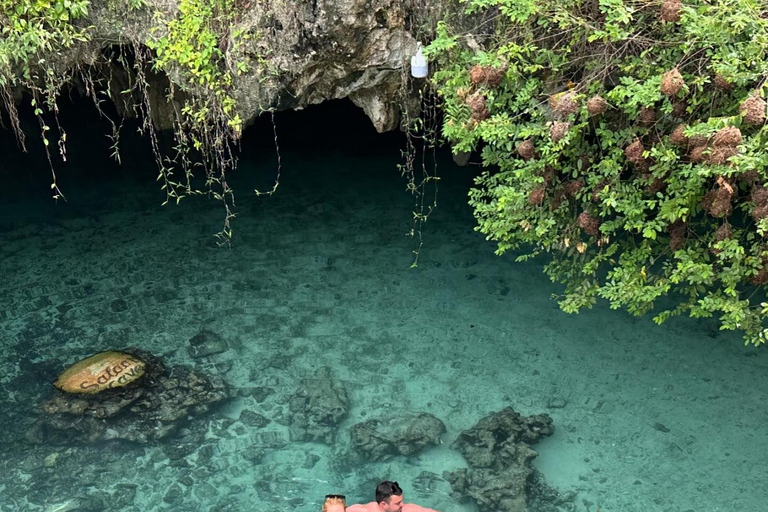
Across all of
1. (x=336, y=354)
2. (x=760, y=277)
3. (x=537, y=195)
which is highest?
(x=537, y=195)

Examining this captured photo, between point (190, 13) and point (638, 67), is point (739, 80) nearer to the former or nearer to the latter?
point (638, 67)

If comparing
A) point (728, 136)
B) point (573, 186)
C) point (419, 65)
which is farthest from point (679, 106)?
point (419, 65)

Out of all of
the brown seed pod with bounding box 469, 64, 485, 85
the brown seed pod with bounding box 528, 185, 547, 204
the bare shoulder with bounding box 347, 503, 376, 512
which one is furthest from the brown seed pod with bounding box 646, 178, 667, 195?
the bare shoulder with bounding box 347, 503, 376, 512

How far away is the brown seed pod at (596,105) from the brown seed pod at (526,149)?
46 cm

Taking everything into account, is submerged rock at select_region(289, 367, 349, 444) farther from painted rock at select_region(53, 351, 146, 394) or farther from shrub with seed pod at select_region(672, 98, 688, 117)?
shrub with seed pod at select_region(672, 98, 688, 117)

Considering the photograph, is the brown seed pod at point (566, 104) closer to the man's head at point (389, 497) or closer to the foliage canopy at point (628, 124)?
the foliage canopy at point (628, 124)

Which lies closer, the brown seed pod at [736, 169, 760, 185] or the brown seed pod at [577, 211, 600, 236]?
the brown seed pod at [736, 169, 760, 185]

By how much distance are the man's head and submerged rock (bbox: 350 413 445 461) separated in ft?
4.01

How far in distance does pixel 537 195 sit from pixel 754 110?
4.92ft

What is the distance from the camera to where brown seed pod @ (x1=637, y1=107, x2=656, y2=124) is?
466 centimetres

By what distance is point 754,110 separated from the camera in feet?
13.5

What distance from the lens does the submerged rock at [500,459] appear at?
5.75 metres

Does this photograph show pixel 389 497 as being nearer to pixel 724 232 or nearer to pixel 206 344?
pixel 724 232

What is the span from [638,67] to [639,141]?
1.74 ft
